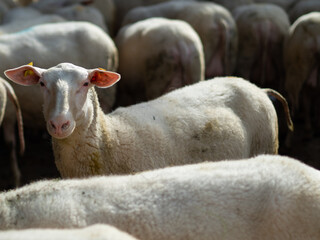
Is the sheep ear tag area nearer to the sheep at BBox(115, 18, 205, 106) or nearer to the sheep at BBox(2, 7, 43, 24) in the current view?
the sheep at BBox(115, 18, 205, 106)

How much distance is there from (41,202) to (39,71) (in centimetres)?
140

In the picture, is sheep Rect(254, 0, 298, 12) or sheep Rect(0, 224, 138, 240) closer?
sheep Rect(0, 224, 138, 240)

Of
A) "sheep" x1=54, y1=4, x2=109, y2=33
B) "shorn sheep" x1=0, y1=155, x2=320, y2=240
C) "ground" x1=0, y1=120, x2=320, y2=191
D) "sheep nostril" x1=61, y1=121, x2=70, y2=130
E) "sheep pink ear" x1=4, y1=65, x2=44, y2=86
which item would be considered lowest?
"ground" x1=0, y1=120, x2=320, y2=191

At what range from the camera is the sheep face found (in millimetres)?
3305

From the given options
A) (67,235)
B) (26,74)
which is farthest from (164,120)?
(67,235)

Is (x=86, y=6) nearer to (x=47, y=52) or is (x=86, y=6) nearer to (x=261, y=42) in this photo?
(x=47, y=52)

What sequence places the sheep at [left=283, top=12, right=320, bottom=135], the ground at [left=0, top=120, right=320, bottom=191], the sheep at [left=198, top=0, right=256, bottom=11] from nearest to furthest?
the ground at [left=0, top=120, right=320, bottom=191], the sheep at [left=283, top=12, right=320, bottom=135], the sheep at [left=198, top=0, right=256, bottom=11]

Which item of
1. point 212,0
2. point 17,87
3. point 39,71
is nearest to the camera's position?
point 39,71

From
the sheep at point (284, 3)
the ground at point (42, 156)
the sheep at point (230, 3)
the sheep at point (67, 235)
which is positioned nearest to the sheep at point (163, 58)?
the ground at point (42, 156)

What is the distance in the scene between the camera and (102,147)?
12.3 ft

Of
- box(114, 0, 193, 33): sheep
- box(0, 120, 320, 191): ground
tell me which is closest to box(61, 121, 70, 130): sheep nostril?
box(0, 120, 320, 191): ground

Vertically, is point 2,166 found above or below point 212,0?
below

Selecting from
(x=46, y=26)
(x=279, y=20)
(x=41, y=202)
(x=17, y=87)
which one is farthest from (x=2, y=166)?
(x=41, y=202)

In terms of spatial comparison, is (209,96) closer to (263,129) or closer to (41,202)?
(263,129)
